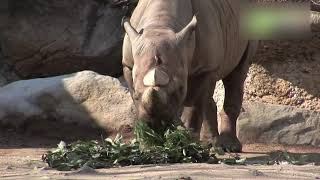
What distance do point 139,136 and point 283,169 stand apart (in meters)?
1.33

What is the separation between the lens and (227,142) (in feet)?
30.1

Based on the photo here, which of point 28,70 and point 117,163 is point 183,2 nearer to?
point 117,163

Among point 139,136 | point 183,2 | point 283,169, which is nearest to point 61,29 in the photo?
point 183,2

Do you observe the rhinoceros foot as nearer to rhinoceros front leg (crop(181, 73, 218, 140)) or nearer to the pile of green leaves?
rhinoceros front leg (crop(181, 73, 218, 140))

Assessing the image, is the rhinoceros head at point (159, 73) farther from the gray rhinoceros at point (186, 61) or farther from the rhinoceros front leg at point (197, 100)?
the rhinoceros front leg at point (197, 100)

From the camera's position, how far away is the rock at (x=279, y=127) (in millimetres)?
10586

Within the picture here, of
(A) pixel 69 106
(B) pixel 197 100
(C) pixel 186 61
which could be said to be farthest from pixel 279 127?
(C) pixel 186 61

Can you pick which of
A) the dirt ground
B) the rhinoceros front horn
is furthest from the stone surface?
the dirt ground

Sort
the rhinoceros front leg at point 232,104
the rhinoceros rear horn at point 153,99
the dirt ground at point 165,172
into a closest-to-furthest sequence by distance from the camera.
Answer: the dirt ground at point 165,172
the rhinoceros rear horn at point 153,99
the rhinoceros front leg at point 232,104

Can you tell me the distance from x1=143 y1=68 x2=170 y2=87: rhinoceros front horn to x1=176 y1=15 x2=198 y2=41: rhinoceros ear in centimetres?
61

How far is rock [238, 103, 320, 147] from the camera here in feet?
34.7

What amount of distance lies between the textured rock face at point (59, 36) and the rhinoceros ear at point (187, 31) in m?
4.78

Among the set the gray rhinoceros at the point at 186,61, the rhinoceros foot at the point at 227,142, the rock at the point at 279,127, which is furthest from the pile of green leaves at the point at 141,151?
the rock at the point at 279,127

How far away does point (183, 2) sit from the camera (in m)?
8.03
